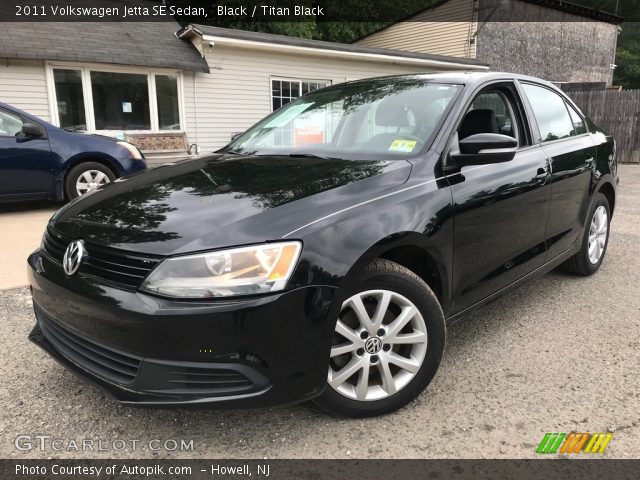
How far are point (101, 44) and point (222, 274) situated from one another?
1141cm

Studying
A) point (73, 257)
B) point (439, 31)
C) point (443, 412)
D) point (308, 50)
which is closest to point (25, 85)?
point (308, 50)

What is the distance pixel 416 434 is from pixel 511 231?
4.54 feet

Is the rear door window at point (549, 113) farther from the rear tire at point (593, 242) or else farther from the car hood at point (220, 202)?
the car hood at point (220, 202)

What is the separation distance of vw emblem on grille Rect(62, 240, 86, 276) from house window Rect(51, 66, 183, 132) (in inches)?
394

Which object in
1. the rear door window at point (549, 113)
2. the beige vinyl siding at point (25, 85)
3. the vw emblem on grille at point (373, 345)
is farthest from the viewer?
the beige vinyl siding at point (25, 85)

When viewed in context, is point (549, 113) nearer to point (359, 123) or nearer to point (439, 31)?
point (359, 123)

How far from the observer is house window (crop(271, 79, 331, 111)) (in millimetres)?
13438

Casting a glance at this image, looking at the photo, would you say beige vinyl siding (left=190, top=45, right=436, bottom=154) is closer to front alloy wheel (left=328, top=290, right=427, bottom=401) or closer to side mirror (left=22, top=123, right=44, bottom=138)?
side mirror (left=22, top=123, right=44, bottom=138)

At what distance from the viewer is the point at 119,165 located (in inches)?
290

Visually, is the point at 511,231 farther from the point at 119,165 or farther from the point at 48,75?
the point at 48,75

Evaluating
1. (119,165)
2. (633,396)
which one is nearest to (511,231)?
(633,396)

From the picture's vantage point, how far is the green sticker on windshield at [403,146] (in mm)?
2787

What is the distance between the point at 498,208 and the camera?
9.59 ft

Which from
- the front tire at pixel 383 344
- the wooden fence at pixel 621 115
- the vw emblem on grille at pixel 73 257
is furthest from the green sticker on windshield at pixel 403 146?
the wooden fence at pixel 621 115
